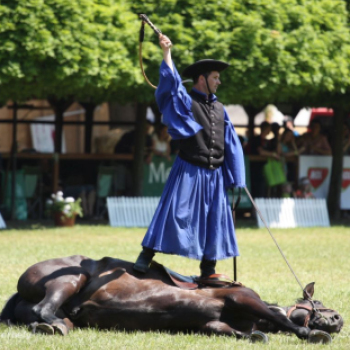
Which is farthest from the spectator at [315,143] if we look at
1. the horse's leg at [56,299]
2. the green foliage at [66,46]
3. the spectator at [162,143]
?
the horse's leg at [56,299]

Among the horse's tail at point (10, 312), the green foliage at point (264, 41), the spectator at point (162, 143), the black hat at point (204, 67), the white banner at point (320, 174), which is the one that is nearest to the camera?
the horse's tail at point (10, 312)

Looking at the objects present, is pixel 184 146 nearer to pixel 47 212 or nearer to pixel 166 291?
→ pixel 166 291

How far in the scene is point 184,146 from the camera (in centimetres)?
696

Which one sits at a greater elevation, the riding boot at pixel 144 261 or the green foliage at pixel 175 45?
the green foliage at pixel 175 45

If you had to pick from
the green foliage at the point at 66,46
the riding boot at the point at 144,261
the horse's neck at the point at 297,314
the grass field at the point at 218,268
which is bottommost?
the grass field at the point at 218,268

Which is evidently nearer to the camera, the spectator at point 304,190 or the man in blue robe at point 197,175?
the man in blue robe at point 197,175

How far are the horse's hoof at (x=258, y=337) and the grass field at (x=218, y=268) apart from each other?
6 cm

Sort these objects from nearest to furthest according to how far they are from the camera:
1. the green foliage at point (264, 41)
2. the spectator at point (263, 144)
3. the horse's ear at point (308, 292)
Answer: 1. the horse's ear at point (308, 292)
2. the green foliage at point (264, 41)
3. the spectator at point (263, 144)

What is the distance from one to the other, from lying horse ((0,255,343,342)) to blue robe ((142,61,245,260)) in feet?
1.33

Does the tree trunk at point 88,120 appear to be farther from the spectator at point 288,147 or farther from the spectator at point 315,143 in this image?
the spectator at point 315,143

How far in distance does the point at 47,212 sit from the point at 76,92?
8.30 ft

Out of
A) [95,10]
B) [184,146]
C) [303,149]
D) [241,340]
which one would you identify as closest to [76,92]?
[95,10]

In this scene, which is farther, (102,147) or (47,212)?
(102,147)

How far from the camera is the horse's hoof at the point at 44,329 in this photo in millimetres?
6007
